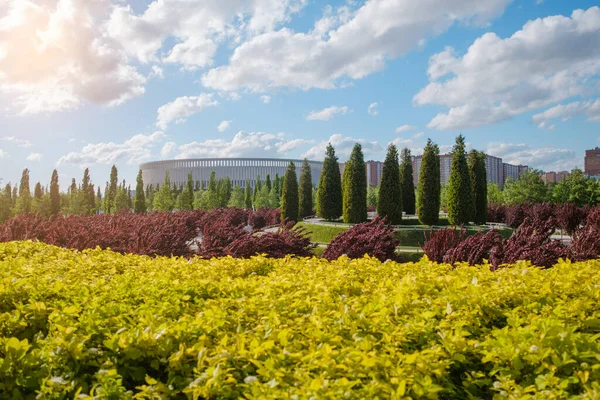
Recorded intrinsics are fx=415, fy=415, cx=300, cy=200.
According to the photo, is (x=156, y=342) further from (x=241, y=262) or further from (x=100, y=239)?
(x=100, y=239)

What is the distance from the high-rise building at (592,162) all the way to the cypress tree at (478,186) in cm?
9194

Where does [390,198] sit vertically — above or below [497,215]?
above

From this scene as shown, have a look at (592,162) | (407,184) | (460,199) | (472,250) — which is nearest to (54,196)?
(407,184)

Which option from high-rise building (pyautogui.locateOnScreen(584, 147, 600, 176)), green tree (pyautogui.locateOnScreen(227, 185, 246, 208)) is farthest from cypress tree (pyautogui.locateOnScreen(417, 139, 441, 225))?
high-rise building (pyautogui.locateOnScreen(584, 147, 600, 176))

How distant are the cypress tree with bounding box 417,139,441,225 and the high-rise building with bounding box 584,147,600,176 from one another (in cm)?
9729

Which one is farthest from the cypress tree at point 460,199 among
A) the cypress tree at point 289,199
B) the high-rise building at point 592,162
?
the high-rise building at point 592,162

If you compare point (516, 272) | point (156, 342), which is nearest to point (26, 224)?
point (156, 342)

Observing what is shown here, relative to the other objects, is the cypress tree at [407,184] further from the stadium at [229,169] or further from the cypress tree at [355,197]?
the stadium at [229,169]

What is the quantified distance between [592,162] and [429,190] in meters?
105

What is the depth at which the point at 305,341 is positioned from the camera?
255 cm

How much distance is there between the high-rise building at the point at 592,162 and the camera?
10099 cm

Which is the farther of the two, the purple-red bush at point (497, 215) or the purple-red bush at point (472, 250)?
the purple-red bush at point (497, 215)

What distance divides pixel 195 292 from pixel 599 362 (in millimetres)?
2980

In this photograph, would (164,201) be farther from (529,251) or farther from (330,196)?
(529,251)
